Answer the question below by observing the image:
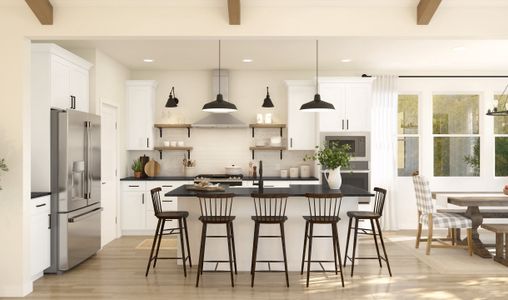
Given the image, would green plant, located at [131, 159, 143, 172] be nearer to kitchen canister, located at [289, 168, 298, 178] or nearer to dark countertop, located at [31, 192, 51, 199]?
kitchen canister, located at [289, 168, 298, 178]

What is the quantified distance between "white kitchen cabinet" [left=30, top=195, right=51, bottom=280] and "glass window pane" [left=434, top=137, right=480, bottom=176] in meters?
6.70

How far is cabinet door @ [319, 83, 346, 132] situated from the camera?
27.4 feet

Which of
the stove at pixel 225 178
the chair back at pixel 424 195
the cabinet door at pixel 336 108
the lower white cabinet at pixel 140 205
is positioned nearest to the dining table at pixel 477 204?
the chair back at pixel 424 195

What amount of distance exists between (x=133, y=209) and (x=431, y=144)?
5.49 m

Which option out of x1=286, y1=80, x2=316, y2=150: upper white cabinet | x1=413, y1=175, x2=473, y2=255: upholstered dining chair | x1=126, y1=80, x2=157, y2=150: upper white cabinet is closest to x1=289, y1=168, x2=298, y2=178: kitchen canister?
x1=286, y1=80, x2=316, y2=150: upper white cabinet

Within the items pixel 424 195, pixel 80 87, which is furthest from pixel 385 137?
pixel 80 87

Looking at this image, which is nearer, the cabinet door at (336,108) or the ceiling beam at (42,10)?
the ceiling beam at (42,10)

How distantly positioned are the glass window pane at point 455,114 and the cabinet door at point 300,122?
93.9 inches

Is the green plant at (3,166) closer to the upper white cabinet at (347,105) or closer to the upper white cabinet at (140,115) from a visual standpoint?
the upper white cabinet at (140,115)

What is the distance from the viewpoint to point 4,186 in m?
4.91

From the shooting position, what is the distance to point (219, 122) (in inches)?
335

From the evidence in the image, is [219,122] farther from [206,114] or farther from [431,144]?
[431,144]

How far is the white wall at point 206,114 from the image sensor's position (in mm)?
8922

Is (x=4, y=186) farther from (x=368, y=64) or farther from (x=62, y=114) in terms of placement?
(x=368, y=64)
